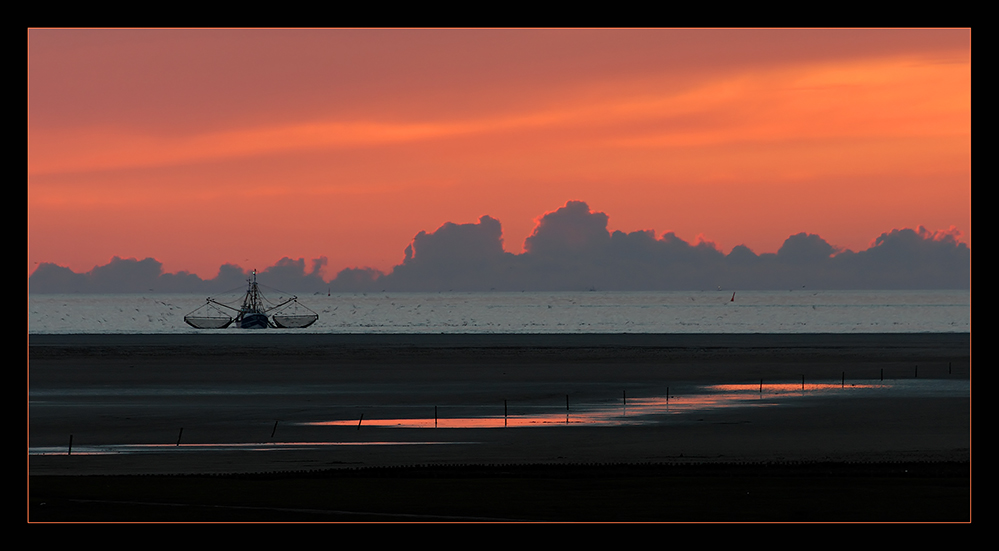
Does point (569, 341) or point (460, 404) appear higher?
point (460, 404)

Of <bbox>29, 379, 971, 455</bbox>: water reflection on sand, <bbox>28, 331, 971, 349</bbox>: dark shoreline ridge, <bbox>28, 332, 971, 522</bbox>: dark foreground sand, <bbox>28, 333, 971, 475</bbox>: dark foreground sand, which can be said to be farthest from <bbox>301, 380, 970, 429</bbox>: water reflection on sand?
<bbox>28, 331, 971, 349</bbox>: dark shoreline ridge

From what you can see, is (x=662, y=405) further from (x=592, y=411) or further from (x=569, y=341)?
(x=569, y=341)

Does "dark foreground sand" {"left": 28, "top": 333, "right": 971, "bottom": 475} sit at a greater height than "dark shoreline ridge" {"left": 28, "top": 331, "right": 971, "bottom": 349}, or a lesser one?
greater

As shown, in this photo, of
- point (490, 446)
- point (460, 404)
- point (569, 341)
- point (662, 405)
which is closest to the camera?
point (490, 446)

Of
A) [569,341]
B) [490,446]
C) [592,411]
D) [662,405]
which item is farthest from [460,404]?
[569,341]

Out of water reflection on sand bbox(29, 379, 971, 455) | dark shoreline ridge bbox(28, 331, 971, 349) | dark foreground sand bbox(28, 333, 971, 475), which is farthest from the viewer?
dark shoreline ridge bbox(28, 331, 971, 349)

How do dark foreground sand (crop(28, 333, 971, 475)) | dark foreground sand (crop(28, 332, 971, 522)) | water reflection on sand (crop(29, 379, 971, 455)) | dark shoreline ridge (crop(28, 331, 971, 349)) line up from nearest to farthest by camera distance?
1. dark foreground sand (crop(28, 332, 971, 522))
2. dark foreground sand (crop(28, 333, 971, 475))
3. water reflection on sand (crop(29, 379, 971, 455))
4. dark shoreline ridge (crop(28, 331, 971, 349))

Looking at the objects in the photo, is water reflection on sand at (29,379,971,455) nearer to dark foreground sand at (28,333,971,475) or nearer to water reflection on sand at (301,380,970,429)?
water reflection on sand at (301,380,970,429)

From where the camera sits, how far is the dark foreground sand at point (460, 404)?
134ft

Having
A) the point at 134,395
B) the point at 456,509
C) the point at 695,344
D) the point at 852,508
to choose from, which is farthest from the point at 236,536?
the point at 695,344

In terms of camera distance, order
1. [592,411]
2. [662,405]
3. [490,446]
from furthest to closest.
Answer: [662,405], [592,411], [490,446]

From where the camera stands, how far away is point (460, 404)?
63031 millimetres

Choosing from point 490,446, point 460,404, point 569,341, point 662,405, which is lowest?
point 569,341

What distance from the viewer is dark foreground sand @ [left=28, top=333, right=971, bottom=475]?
40875mm
